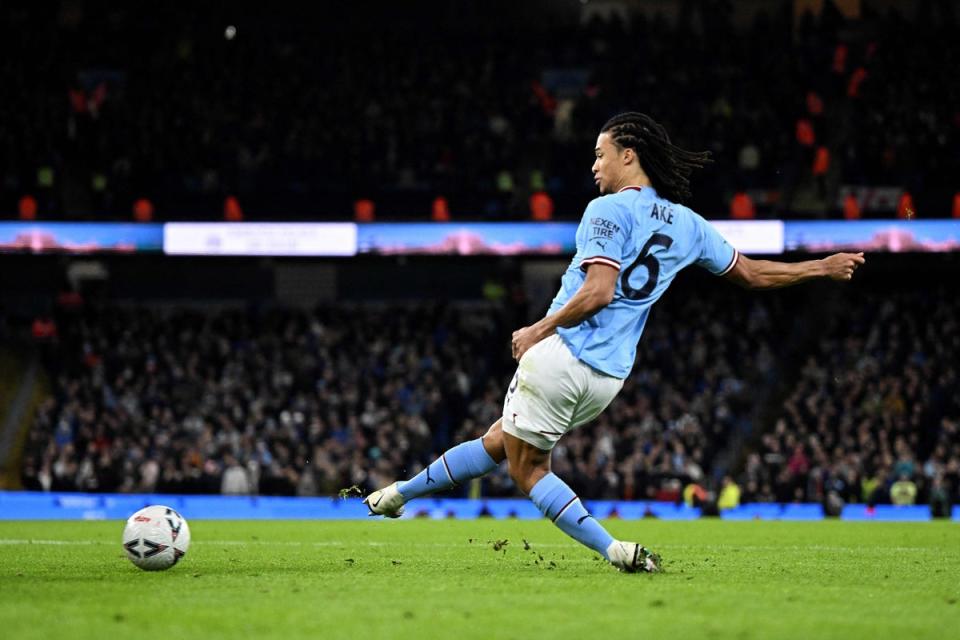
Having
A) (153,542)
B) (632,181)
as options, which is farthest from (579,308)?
(153,542)

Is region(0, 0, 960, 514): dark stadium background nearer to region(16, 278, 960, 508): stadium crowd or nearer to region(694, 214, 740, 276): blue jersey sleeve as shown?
region(16, 278, 960, 508): stadium crowd

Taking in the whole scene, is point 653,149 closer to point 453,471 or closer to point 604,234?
point 604,234

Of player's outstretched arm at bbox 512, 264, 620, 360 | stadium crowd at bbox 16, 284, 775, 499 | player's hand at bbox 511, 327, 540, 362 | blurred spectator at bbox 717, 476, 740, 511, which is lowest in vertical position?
blurred spectator at bbox 717, 476, 740, 511

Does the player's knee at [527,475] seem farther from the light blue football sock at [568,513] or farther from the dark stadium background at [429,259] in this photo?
the dark stadium background at [429,259]

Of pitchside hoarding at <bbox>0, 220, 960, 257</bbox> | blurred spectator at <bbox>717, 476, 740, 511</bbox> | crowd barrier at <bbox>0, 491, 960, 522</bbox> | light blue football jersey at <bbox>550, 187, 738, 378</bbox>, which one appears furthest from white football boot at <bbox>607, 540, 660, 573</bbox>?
pitchside hoarding at <bbox>0, 220, 960, 257</bbox>

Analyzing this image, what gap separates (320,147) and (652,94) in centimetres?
778

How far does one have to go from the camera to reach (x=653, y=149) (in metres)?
7.52

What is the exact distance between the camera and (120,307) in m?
33.4

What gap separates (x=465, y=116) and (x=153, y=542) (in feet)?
81.5

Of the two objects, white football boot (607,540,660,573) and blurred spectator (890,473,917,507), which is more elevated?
white football boot (607,540,660,573)

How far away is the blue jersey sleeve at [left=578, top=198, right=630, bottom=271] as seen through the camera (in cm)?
702

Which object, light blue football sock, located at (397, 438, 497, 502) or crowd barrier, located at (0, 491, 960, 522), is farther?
crowd barrier, located at (0, 491, 960, 522)

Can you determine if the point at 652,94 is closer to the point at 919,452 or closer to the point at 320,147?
the point at 320,147

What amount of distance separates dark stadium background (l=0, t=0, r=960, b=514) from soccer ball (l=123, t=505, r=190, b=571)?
1768 centimetres
